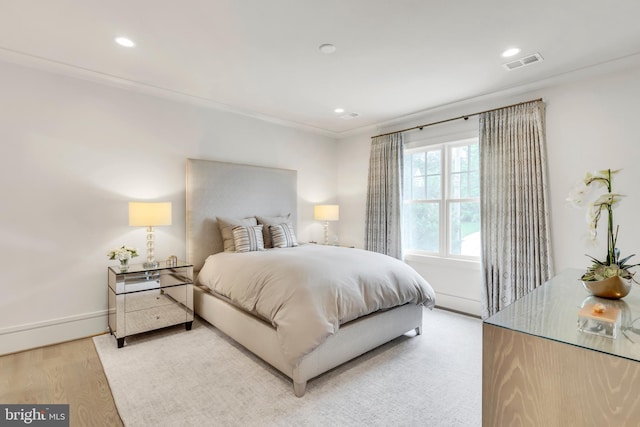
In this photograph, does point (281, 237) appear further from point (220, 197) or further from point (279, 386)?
point (279, 386)

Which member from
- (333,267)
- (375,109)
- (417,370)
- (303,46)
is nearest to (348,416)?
(417,370)

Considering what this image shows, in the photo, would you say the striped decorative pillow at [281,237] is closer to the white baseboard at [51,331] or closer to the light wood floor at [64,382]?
the white baseboard at [51,331]

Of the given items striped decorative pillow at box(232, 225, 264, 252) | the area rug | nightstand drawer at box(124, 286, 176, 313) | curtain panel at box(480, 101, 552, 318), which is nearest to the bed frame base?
the area rug

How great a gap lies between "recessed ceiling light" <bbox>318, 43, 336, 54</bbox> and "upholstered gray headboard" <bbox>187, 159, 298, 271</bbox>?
2.02 metres

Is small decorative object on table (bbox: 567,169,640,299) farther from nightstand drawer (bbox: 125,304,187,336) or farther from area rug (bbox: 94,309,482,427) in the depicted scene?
nightstand drawer (bbox: 125,304,187,336)

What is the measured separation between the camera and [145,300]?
2998mm

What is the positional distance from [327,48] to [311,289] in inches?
80.2

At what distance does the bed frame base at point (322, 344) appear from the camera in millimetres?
2189

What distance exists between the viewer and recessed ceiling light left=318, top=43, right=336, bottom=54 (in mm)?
2545

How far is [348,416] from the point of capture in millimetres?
1916

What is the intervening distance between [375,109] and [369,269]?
2460 millimetres

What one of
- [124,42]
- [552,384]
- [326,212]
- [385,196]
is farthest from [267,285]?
[385,196]

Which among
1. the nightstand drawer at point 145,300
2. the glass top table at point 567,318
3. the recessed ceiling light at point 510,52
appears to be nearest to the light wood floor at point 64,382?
the nightstand drawer at point 145,300

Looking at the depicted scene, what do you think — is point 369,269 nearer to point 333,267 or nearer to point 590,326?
point 333,267
